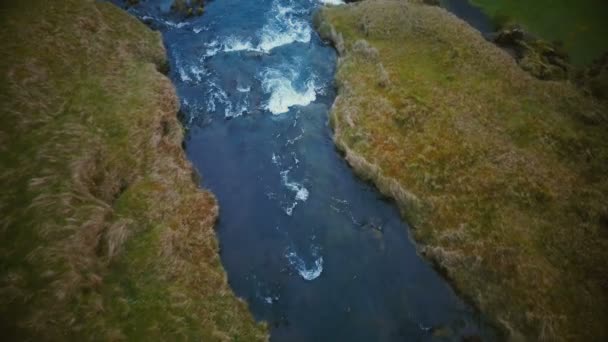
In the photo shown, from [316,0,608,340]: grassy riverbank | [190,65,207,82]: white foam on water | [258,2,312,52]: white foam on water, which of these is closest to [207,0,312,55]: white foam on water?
[258,2,312,52]: white foam on water

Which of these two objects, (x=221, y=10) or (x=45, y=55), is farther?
(x=221, y=10)

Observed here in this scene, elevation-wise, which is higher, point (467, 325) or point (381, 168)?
point (381, 168)

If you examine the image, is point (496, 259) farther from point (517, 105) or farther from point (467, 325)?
point (517, 105)

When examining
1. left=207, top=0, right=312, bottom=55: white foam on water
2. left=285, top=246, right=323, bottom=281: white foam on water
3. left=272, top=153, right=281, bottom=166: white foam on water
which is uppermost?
left=207, top=0, right=312, bottom=55: white foam on water

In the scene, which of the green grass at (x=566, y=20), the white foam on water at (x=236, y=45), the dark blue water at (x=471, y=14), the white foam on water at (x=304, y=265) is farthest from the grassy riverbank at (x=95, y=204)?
the green grass at (x=566, y=20)

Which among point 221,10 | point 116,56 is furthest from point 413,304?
point 221,10

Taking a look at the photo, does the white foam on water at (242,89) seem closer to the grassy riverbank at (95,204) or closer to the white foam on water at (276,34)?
the grassy riverbank at (95,204)

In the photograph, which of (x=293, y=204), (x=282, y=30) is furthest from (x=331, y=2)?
(x=293, y=204)

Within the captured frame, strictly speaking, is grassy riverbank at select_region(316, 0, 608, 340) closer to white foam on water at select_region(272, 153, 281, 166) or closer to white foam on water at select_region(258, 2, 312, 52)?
white foam on water at select_region(258, 2, 312, 52)

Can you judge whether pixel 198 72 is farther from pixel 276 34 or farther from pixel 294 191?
pixel 294 191
